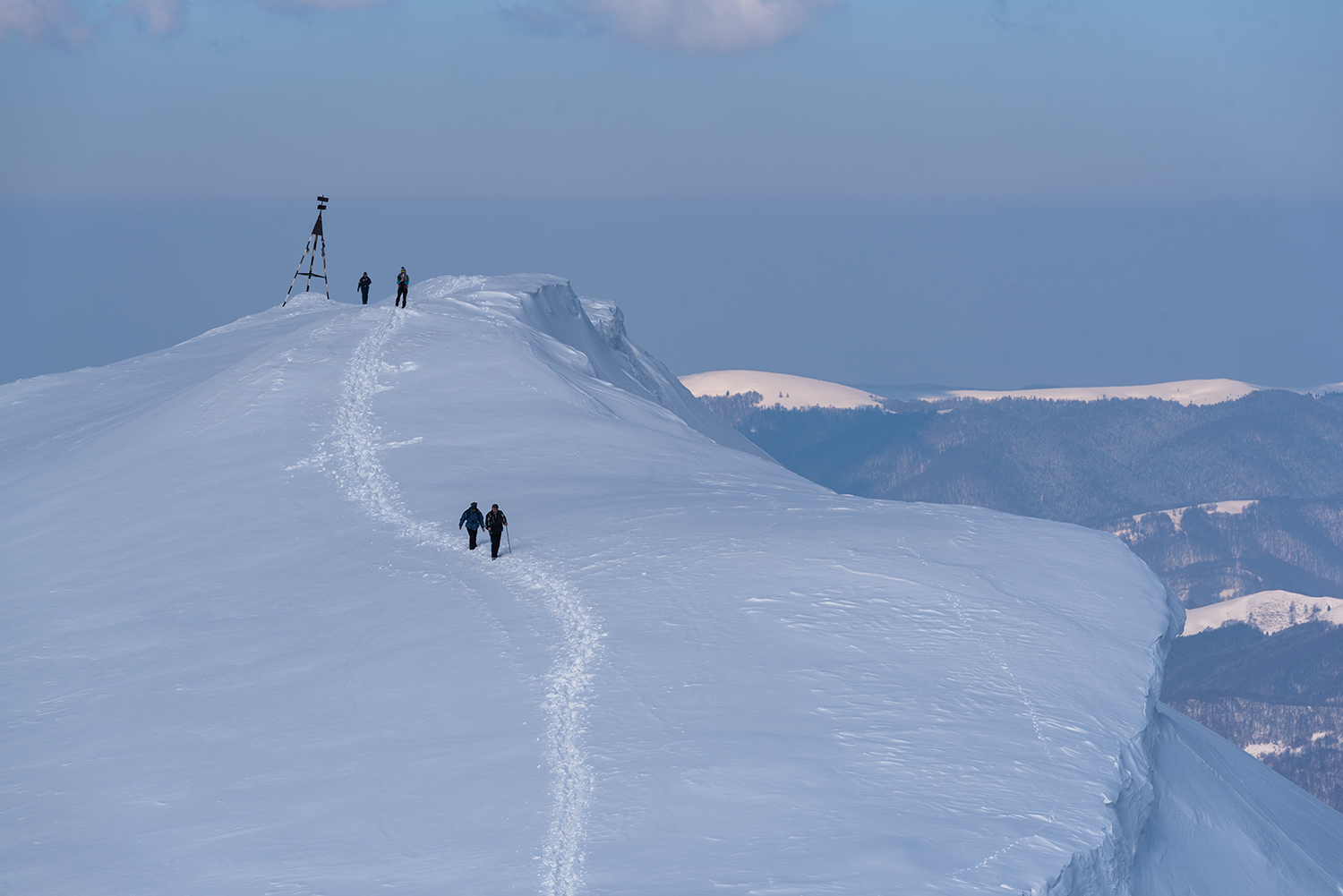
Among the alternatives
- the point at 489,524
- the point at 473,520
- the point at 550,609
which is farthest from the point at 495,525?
the point at 550,609

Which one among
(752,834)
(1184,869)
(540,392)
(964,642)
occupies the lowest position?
(1184,869)

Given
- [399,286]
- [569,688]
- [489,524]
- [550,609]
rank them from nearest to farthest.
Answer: [569,688], [550,609], [489,524], [399,286]

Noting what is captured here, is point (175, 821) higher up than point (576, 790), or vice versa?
point (576, 790)

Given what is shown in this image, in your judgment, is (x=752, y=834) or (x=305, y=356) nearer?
(x=752, y=834)

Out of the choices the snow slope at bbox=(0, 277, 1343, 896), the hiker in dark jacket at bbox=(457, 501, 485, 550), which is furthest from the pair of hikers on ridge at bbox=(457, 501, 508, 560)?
the snow slope at bbox=(0, 277, 1343, 896)

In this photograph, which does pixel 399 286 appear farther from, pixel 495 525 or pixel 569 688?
pixel 569 688

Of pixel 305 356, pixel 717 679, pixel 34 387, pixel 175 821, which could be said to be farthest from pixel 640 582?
pixel 34 387

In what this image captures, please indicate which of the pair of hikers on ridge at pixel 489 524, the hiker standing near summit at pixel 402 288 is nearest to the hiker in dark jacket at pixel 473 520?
the pair of hikers on ridge at pixel 489 524

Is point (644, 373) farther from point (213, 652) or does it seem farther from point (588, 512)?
point (213, 652)
